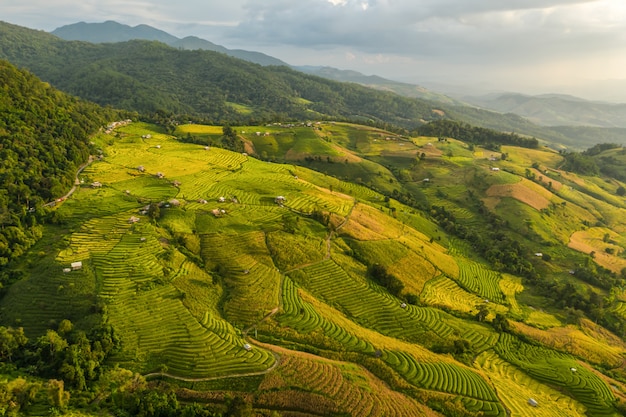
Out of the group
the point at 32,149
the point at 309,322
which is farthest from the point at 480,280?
the point at 32,149

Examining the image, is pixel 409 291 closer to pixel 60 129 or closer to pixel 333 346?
pixel 333 346

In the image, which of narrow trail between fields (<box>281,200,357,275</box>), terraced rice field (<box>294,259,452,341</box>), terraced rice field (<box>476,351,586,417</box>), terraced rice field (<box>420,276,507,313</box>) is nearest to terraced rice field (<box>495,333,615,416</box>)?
terraced rice field (<box>476,351,586,417</box>)

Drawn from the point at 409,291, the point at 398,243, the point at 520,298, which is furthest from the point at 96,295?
the point at 520,298

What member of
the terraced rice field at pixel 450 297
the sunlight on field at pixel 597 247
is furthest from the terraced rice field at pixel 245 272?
the sunlight on field at pixel 597 247

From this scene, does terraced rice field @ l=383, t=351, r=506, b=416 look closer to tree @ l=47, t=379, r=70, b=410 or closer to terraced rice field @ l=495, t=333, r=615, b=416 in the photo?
terraced rice field @ l=495, t=333, r=615, b=416

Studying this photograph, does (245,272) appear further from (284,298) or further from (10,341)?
(10,341)

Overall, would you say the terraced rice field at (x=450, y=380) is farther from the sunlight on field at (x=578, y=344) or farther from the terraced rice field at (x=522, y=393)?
the sunlight on field at (x=578, y=344)
